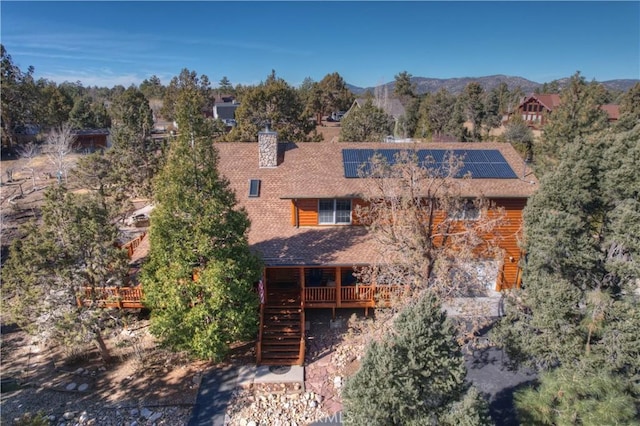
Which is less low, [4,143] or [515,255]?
[4,143]

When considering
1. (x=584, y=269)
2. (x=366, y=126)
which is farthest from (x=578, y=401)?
(x=366, y=126)

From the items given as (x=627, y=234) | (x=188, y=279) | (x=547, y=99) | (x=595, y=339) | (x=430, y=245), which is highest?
(x=547, y=99)

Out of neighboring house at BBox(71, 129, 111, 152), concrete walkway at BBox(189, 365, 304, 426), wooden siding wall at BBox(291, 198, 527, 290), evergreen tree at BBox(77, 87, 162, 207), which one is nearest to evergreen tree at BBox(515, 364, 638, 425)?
concrete walkway at BBox(189, 365, 304, 426)

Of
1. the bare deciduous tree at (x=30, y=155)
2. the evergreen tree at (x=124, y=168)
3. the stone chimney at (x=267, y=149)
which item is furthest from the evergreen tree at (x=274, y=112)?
the bare deciduous tree at (x=30, y=155)

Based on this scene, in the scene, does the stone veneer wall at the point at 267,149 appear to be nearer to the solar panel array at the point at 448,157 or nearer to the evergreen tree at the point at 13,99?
the solar panel array at the point at 448,157

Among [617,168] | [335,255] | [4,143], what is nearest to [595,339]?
[617,168]

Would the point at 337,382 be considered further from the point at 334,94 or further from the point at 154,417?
the point at 334,94

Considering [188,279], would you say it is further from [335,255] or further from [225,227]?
[335,255]
